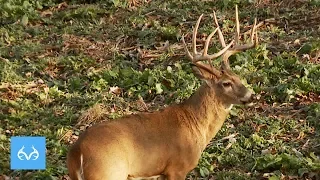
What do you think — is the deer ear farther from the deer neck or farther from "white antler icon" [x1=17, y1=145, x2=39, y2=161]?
"white antler icon" [x1=17, y1=145, x2=39, y2=161]

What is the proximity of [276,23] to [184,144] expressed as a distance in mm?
6018

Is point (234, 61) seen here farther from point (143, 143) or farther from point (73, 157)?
point (73, 157)

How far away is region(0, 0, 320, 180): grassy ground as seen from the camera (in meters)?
8.87

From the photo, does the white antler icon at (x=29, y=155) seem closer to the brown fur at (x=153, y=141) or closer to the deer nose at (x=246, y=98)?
the brown fur at (x=153, y=141)

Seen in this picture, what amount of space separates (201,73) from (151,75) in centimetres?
303

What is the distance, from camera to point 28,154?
333 inches

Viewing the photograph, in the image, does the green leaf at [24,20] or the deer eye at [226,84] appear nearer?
the deer eye at [226,84]

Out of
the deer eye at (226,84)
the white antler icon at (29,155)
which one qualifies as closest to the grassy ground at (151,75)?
the white antler icon at (29,155)

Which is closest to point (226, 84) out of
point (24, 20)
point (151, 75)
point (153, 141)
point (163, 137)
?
point (163, 137)

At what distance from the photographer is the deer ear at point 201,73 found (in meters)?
7.98

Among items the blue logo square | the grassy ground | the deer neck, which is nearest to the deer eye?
the deer neck

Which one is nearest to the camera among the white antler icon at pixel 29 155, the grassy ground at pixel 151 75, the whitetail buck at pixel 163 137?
the whitetail buck at pixel 163 137

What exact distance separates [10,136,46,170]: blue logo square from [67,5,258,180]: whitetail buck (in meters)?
1.63

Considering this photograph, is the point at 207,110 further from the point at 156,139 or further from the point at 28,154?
the point at 28,154
